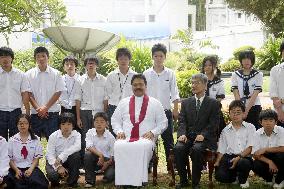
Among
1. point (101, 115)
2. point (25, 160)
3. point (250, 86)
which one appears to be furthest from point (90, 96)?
point (250, 86)

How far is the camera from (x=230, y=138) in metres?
6.17

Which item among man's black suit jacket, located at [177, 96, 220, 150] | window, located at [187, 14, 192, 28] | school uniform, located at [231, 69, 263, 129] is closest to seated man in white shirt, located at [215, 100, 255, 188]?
man's black suit jacket, located at [177, 96, 220, 150]

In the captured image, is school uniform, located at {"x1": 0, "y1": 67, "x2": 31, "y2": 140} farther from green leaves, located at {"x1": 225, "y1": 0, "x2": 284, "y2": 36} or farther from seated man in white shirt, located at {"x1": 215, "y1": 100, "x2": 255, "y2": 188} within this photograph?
green leaves, located at {"x1": 225, "y1": 0, "x2": 284, "y2": 36}

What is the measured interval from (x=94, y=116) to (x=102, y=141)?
1.30 feet

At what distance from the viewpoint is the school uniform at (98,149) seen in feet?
20.2

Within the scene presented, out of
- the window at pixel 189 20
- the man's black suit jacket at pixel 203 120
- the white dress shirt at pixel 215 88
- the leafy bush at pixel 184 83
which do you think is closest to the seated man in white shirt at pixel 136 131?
the man's black suit jacket at pixel 203 120

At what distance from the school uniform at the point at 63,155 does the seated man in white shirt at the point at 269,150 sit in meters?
2.54

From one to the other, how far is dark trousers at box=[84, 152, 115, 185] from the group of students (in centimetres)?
1

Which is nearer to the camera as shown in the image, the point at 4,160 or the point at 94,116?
the point at 4,160

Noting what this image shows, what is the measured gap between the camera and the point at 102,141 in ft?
21.1

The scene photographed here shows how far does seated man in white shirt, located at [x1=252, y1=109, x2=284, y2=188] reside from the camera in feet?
19.3

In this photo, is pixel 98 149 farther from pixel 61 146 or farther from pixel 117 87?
pixel 117 87

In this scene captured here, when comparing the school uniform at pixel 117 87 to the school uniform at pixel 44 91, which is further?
the school uniform at pixel 117 87

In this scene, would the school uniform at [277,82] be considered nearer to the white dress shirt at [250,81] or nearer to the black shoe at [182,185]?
the white dress shirt at [250,81]
